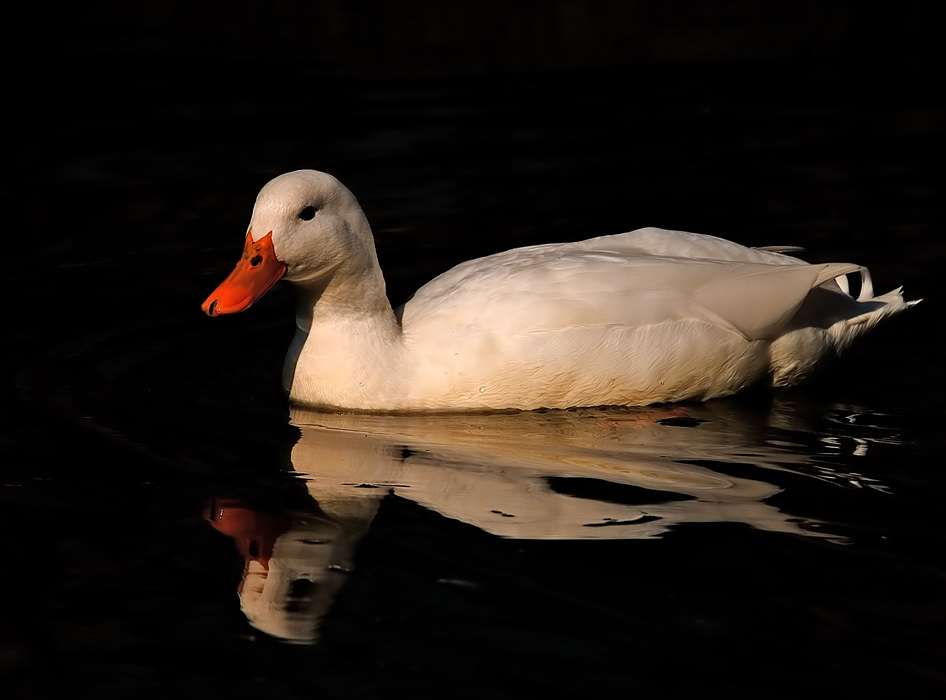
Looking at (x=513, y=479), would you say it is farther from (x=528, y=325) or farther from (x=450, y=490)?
(x=528, y=325)

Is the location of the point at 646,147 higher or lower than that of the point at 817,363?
higher

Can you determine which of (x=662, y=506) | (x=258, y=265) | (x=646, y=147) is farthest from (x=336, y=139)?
(x=662, y=506)

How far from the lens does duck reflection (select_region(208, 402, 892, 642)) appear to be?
536 cm

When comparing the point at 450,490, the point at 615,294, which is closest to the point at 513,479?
the point at 450,490

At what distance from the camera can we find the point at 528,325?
6.75 metres

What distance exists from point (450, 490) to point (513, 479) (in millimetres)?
303

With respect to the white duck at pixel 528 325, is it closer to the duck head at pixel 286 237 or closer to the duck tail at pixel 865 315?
the duck head at pixel 286 237

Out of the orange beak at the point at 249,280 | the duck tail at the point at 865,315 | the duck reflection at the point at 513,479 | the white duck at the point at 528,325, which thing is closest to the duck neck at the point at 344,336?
the white duck at the point at 528,325

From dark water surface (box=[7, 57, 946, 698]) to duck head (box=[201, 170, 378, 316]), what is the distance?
0.70 m

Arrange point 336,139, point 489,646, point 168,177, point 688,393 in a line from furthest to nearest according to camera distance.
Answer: point 336,139 → point 168,177 → point 688,393 → point 489,646

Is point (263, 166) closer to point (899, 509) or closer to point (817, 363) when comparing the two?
point (817, 363)

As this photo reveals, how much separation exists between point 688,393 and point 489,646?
277 centimetres

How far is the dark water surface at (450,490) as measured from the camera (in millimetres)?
4629

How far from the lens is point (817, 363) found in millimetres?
7289
